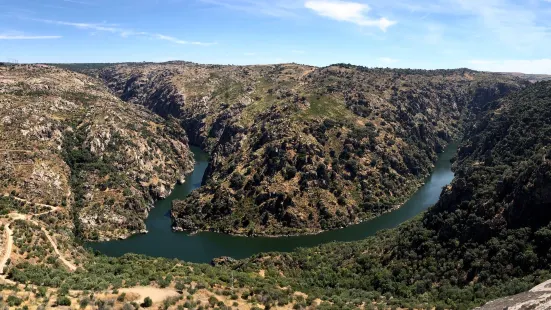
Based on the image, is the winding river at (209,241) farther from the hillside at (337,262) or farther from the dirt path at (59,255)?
the dirt path at (59,255)

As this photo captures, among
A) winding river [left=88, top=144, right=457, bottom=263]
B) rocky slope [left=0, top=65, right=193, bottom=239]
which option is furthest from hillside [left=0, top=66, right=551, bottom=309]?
winding river [left=88, top=144, right=457, bottom=263]

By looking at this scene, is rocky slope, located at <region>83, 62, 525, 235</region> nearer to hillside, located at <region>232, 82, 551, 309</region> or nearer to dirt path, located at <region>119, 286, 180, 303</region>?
hillside, located at <region>232, 82, 551, 309</region>

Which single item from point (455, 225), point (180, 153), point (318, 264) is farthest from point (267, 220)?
point (180, 153)

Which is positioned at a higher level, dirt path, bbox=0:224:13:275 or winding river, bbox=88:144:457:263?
dirt path, bbox=0:224:13:275

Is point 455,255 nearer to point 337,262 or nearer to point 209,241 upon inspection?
point 337,262

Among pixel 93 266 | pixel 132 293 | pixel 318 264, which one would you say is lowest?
pixel 318 264

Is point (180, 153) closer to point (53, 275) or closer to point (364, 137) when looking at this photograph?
point (364, 137)
